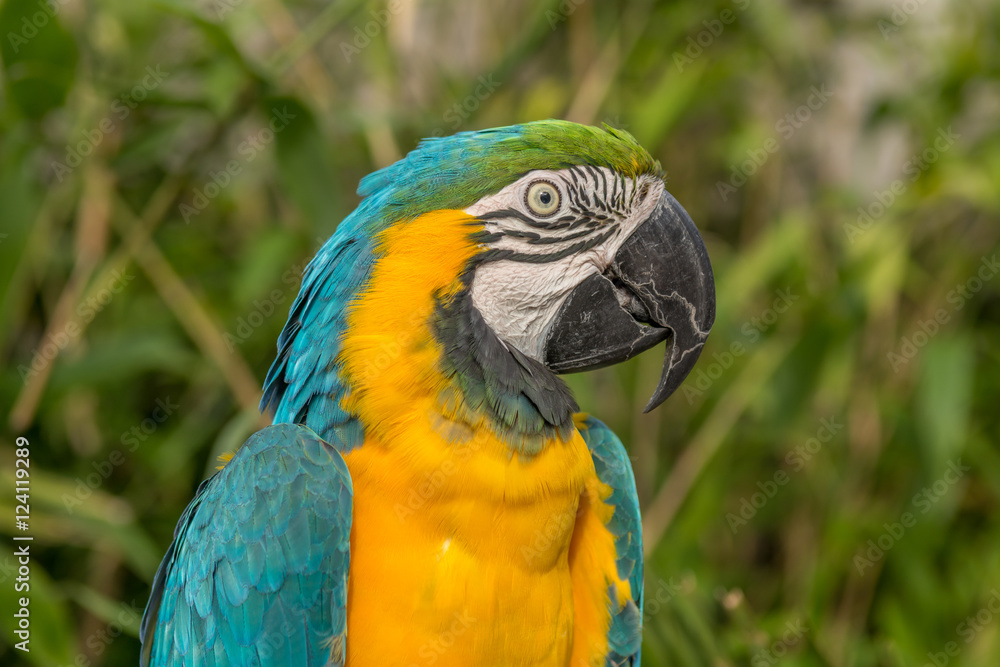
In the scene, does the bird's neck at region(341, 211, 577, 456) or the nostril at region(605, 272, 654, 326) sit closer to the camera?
the bird's neck at region(341, 211, 577, 456)

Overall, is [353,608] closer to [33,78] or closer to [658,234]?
[658,234]

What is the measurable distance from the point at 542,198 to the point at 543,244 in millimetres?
74

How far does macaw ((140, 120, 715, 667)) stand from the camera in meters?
1.17

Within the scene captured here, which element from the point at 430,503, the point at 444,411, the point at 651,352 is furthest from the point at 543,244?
the point at 651,352

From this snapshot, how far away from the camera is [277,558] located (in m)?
1.17

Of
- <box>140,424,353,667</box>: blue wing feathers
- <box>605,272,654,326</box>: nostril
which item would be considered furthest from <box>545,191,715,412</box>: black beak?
<box>140,424,353,667</box>: blue wing feathers

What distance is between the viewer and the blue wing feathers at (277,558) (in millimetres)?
1163

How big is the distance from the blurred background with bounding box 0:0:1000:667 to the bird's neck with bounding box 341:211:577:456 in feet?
2.52

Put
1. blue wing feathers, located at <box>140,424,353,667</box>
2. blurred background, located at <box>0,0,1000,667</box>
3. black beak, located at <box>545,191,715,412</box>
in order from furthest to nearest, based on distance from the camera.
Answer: blurred background, located at <box>0,0,1000,667</box>
black beak, located at <box>545,191,715,412</box>
blue wing feathers, located at <box>140,424,353,667</box>

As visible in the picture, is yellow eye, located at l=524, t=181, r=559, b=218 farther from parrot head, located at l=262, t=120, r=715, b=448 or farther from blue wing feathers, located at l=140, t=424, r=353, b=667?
blue wing feathers, located at l=140, t=424, r=353, b=667

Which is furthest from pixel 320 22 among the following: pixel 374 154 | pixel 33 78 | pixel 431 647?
pixel 431 647

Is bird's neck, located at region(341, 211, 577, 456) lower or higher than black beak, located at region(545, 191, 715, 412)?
higher

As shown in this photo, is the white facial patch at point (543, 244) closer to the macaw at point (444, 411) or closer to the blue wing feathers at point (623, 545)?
the macaw at point (444, 411)

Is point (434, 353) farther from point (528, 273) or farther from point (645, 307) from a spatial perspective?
point (645, 307)
